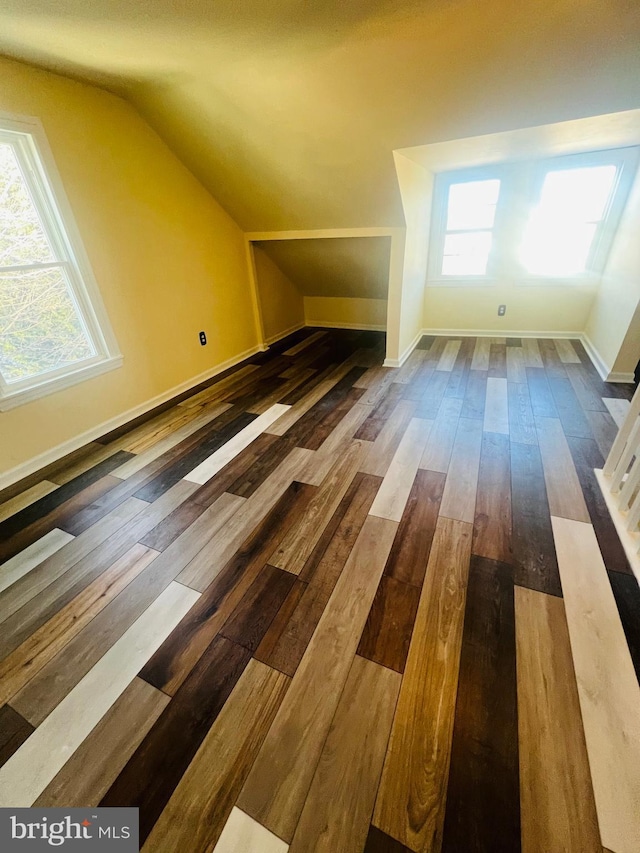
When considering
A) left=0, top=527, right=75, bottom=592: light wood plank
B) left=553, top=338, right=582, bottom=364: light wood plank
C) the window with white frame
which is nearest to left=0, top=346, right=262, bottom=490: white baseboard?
left=0, top=527, right=75, bottom=592: light wood plank

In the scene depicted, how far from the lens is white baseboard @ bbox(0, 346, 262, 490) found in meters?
2.04

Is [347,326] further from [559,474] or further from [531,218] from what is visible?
[559,474]

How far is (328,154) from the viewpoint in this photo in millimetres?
2295

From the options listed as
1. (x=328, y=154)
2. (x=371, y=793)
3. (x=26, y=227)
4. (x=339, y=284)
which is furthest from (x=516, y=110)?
(x=371, y=793)

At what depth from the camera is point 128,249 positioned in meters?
2.42

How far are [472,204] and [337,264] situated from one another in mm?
1539

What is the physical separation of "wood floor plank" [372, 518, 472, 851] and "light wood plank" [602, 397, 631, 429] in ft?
6.02

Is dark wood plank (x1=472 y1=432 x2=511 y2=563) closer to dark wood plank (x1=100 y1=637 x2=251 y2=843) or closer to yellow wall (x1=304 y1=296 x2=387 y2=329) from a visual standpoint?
dark wood plank (x1=100 y1=637 x2=251 y2=843)

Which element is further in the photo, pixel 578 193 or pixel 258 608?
pixel 578 193

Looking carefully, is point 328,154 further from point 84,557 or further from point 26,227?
point 84,557

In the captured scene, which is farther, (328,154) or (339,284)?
(339,284)

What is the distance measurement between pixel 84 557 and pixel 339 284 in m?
3.81

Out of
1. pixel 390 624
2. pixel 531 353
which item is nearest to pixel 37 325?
pixel 390 624

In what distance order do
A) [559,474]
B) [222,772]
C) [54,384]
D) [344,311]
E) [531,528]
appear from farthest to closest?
[344,311]
[54,384]
[559,474]
[531,528]
[222,772]
